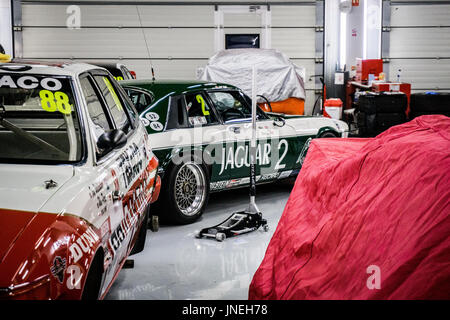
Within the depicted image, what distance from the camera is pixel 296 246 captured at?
3.44 m

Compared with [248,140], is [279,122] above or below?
above

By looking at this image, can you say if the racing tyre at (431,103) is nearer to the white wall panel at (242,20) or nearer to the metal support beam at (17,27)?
the white wall panel at (242,20)

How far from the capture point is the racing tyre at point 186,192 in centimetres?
578

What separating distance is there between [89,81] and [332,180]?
1677 mm

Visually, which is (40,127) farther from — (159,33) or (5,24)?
(5,24)

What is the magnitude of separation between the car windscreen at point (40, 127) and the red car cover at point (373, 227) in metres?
1.35

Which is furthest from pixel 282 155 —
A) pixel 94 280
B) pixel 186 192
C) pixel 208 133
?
pixel 94 280

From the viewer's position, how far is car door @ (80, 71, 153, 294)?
2977mm

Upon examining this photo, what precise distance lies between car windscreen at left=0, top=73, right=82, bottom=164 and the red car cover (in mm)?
1348

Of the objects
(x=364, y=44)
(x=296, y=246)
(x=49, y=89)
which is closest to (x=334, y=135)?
(x=296, y=246)

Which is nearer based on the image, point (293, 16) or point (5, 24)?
point (5, 24)

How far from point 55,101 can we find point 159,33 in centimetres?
1187

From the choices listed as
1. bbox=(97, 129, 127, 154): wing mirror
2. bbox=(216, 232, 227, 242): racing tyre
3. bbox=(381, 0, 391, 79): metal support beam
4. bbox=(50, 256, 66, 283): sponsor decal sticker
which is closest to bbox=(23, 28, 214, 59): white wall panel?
bbox=(381, 0, 391, 79): metal support beam

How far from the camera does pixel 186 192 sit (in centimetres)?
605
